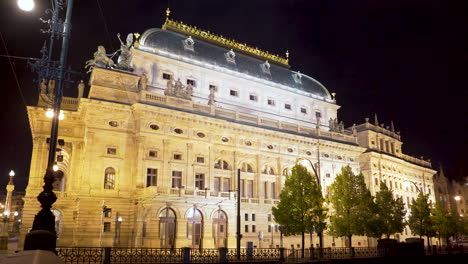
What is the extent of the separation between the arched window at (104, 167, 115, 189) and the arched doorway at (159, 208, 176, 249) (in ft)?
20.8

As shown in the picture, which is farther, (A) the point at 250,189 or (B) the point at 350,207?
(A) the point at 250,189

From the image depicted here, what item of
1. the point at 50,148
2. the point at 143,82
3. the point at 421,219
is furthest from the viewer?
the point at 421,219

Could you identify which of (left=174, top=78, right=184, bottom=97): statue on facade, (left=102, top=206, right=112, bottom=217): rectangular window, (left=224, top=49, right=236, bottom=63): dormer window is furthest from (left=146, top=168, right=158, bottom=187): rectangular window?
(left=224, top=49, right=236, bottom=63): dormer window

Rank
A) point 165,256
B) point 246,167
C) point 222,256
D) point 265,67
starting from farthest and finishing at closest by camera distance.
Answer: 1. point 265,67
2. point 246,167
3. point 165,256
4. point 222,256

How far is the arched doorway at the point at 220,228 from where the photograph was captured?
43.6 metres

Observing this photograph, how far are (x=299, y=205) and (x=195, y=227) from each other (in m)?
12.1

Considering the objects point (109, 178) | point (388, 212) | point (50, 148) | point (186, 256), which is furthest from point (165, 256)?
point (388, 212)

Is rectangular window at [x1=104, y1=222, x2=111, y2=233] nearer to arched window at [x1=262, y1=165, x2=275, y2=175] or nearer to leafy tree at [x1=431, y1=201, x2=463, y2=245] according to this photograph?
arched window at [x1=262, y1=165, x2=275, y2=175]

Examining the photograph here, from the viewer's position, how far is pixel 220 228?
44094 millimetres

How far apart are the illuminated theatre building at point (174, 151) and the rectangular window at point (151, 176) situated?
11 centimetres

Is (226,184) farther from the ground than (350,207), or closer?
farther from the ground

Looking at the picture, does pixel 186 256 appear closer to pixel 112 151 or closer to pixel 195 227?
pixel 195 227

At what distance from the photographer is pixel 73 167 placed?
143 feet

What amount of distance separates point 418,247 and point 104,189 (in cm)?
3380
